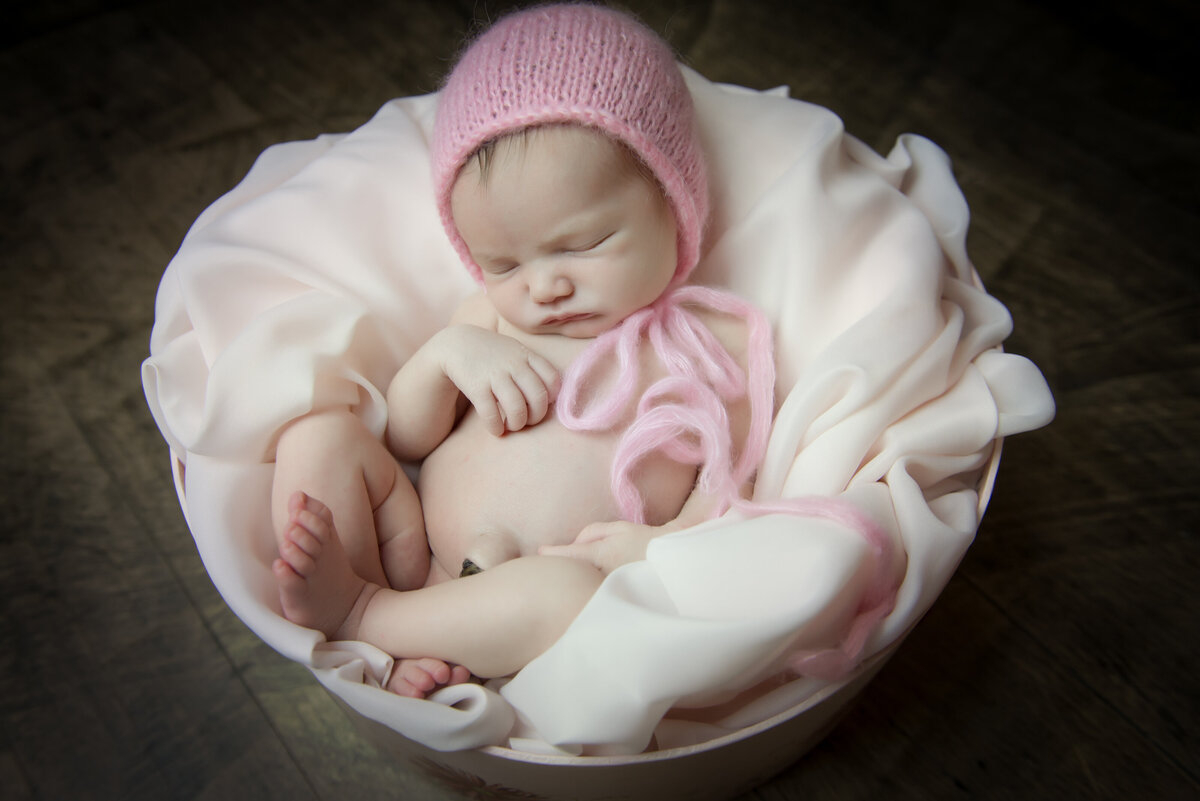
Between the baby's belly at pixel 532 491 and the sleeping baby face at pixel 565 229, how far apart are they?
12 cm

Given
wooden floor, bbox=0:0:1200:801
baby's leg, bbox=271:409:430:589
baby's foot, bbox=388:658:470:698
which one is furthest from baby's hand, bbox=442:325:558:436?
wooden floor, bbox=0:0:1200:801

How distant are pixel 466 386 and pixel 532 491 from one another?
122mm

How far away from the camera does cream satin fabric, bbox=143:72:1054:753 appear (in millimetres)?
807

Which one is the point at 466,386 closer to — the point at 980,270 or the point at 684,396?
the point at 684,396

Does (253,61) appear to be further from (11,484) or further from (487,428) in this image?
(487,428)

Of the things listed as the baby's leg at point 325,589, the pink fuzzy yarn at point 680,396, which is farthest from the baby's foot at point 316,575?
the pink fuzzy yarn at point 680,396

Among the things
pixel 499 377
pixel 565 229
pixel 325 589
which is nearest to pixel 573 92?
pixel 565 229

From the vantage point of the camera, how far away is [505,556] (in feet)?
3.19

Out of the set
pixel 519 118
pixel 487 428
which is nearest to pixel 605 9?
pixel 519 118

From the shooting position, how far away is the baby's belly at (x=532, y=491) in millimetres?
989

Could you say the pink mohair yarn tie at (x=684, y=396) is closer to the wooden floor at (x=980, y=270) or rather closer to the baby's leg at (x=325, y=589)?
the baby's leg at (x=325, y=589)

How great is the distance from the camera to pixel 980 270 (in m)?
1.53

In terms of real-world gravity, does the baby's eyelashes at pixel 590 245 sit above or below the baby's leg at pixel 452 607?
above

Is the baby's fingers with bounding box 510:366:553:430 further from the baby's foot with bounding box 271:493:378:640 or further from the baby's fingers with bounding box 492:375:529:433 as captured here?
the baby's foot with bounding box 271:493:378:640
